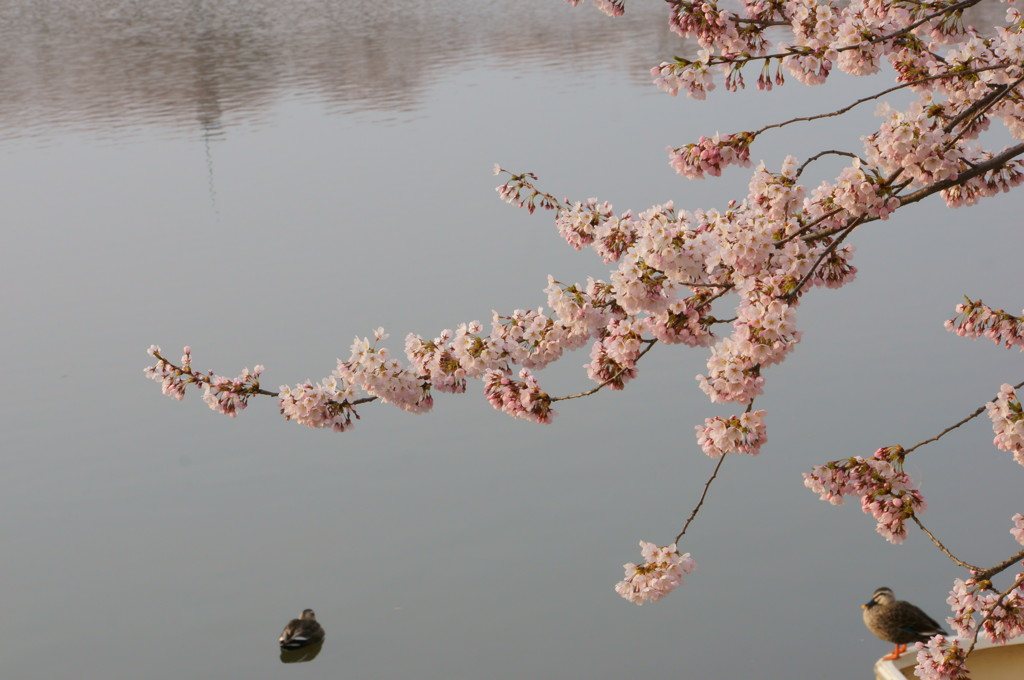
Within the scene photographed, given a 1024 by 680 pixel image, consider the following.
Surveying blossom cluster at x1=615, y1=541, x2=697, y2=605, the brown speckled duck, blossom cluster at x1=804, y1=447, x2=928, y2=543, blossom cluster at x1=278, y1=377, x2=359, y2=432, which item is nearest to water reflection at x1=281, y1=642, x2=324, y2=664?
the brown speckled duck

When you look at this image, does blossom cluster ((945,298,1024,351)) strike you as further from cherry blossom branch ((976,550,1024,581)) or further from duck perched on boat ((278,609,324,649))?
duck perched on boat ((278,609,324,649))

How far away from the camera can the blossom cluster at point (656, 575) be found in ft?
18.1

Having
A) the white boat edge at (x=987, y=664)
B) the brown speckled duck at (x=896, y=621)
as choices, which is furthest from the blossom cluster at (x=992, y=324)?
the brown speckled duck at (x=896, y=621)

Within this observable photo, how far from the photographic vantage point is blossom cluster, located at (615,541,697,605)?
5.51 metres

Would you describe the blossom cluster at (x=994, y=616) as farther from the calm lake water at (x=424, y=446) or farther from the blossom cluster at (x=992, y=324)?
the calm lake water at (x=424, y=446)

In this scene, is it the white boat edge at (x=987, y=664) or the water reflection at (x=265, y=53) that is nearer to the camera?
the white boat edge at (x=987, y=664)

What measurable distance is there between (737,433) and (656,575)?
85cm

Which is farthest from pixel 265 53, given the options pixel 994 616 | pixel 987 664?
pixel 994 616

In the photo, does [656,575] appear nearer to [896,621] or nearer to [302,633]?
[896,621]

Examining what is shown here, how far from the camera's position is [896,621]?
9.28 m

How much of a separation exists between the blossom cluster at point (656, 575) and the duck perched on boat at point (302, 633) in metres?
4.90

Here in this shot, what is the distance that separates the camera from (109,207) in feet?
78.1

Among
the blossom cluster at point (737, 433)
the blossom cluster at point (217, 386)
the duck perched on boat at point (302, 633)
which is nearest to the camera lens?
the blossom cluster at point (737, 433)

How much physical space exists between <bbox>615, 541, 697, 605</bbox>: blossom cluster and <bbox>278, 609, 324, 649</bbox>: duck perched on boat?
4.90 metres
